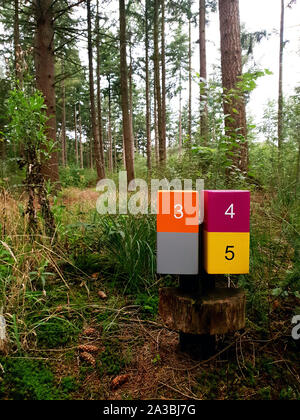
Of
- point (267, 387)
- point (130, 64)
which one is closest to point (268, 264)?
point (267, 387)

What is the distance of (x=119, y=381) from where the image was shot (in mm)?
1350

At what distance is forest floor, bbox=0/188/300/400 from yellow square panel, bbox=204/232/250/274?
0.56 metres

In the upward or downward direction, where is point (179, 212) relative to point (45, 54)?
downward

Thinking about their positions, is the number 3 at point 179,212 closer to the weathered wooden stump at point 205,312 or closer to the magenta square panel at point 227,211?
the magenta square panel at point 227,211

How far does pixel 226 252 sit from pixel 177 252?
0.81 ft

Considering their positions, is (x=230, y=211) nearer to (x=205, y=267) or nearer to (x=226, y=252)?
(x=226, y=252)

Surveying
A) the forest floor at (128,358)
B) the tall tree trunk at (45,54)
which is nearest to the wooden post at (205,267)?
the forest floor at (128,358)

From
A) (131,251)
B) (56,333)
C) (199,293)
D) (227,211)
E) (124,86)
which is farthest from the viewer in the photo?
(124,86)

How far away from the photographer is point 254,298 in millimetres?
1761

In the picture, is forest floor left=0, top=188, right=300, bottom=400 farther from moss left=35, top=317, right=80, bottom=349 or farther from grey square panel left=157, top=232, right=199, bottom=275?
grey square panel left=157, top=232, right=199, bottom=275

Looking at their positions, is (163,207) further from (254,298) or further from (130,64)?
(130,64)

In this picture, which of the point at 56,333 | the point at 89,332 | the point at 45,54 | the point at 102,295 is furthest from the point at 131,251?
the point at 45,54

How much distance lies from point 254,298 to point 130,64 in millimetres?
18907

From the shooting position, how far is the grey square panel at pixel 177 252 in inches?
51.4
